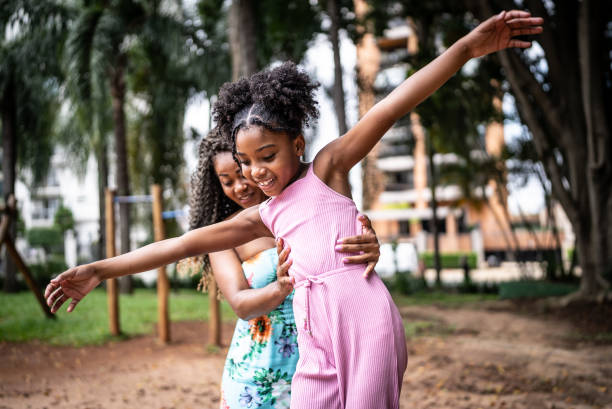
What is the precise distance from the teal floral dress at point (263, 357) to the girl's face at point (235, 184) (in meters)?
0.25

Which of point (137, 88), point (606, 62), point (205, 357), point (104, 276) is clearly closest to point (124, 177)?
point (137, 88)

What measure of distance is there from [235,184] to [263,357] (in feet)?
2.39

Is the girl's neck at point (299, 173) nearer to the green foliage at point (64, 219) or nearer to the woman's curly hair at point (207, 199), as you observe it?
the woman's curly hair at point (207, 199)

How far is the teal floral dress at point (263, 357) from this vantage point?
78.7 inches

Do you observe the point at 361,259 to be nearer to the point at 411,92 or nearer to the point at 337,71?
the point at 411,92

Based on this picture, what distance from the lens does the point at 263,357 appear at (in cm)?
203

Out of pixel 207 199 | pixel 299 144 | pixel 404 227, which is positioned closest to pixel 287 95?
pixel 299 144

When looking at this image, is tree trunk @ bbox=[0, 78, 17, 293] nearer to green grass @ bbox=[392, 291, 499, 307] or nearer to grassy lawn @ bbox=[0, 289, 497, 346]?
grassy lawn @ bbox=[0, 289, 497, 346]

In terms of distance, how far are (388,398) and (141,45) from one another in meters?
14.2

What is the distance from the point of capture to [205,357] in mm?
7488

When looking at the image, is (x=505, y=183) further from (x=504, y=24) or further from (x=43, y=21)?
(x=504, y=24)

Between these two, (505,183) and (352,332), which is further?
(505,183)

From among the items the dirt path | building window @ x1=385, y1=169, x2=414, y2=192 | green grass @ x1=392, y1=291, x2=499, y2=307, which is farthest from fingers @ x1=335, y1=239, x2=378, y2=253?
building window @ x1=385, y1=169, x2=414, y2=192

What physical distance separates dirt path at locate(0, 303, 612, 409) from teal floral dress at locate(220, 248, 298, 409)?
3.61 meters
